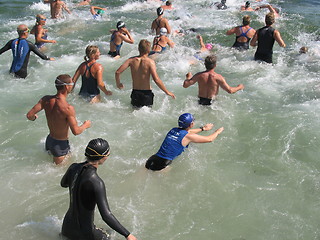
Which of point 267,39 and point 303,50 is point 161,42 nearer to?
point 267,39

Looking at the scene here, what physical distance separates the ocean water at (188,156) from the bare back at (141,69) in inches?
26.5

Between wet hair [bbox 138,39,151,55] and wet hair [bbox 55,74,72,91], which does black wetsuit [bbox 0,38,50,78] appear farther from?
wet hair [bbox 55,74,72,91]

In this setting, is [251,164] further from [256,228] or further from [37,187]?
[37,187]

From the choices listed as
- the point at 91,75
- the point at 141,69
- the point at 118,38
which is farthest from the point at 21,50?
the point at 141,69

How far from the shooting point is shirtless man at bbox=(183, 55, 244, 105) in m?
6.42

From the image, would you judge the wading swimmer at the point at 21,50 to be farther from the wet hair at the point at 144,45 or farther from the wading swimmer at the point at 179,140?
the wading swimmer at the point at 179,140

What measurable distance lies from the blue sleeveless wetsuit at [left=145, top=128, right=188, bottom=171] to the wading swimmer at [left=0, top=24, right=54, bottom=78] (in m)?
4.17

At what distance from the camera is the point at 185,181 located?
17.1 ft

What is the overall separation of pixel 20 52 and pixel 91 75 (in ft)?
7.77

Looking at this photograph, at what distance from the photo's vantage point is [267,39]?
345 inches

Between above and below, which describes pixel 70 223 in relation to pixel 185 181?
above

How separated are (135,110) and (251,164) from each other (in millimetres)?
2694

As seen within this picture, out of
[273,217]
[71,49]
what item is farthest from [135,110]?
[71,49]

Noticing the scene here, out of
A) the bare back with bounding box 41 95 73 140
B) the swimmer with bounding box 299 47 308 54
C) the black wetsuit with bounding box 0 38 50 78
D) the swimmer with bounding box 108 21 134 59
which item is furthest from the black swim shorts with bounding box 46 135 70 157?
the swimmer with bounding box 299 47 308 54
